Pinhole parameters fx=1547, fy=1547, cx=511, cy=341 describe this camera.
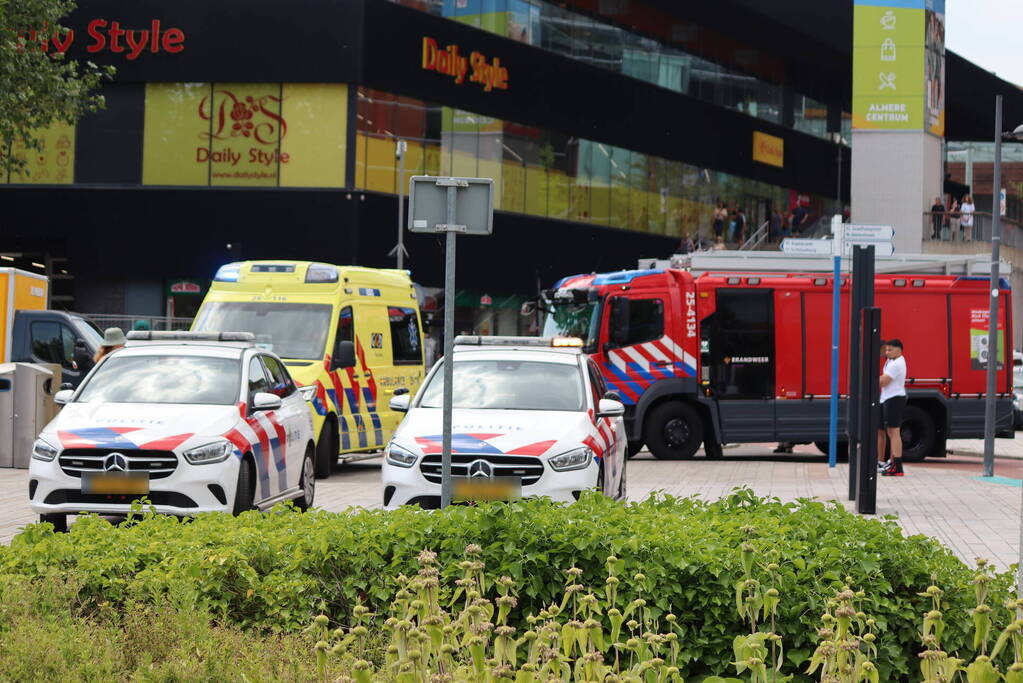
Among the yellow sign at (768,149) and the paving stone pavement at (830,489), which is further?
the yellow sign at (768,149)

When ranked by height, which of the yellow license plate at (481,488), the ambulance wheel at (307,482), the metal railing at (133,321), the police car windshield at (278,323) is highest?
the metal railing at (133,321)

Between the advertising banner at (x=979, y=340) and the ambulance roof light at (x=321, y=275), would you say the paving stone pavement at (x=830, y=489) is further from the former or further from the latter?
the ambulance roof light at (x=321, y=275)

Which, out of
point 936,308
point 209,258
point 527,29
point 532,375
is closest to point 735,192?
point 527,29

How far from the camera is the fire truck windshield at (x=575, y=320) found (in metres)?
23.8

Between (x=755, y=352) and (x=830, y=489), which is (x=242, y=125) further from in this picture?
(x=830, y=489)

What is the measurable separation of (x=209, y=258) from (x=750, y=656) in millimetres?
36688

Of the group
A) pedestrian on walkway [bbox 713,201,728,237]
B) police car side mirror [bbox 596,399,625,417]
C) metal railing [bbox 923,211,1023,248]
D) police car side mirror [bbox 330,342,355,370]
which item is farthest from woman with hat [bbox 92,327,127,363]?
pedestrian on walkway [bbox 713,201,728,237]

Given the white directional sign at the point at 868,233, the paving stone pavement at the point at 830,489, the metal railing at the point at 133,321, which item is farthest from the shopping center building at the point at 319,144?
the white directional sign at the point at 868,233

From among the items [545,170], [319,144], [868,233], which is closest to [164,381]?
[868,233]

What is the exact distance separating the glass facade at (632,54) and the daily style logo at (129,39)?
19.7ft

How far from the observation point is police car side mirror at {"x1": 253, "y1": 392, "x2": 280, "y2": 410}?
13164 mm

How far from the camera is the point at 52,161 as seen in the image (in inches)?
Answer: 1586

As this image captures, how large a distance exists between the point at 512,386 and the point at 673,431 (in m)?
10.4

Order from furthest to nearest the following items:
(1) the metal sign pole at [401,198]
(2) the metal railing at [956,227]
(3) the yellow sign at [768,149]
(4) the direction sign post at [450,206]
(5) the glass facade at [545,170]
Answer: (3) the yellow sign at [768,149] < (2) the metal railing at [956,227] < (5) the glass facade at [545,170] < (1) the metal sign pole at [401,198] < (4) the direction sign post at [450,206]
